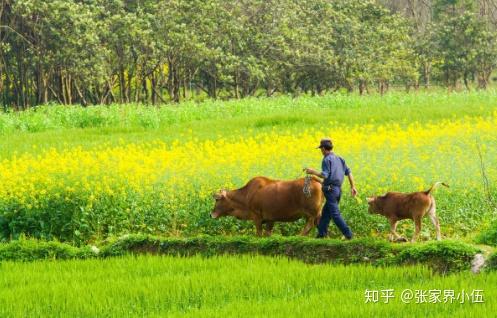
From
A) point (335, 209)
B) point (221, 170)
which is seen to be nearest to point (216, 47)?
point (221, 170)

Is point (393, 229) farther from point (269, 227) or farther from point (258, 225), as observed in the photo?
point (258, 225)

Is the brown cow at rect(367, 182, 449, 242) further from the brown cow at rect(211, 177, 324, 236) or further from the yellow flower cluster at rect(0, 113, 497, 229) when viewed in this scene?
the yellow flower cluster at rect(0, 113, 497, 229)

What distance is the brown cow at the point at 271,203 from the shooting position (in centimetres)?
1314

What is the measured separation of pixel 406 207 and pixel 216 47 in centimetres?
4543

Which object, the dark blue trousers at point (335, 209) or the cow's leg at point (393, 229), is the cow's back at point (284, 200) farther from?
the cow's leg at point (393, 229)

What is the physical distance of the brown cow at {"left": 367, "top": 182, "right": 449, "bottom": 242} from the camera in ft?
40.7

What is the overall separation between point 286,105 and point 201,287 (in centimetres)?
2698

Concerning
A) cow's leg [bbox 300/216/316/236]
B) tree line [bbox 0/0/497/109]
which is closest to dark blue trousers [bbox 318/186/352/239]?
cow's leg [bbox 300/216/316/236]

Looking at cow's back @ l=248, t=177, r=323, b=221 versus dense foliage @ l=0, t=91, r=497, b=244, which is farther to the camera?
dense foliage @ l=0, t=91, r=497, b=244

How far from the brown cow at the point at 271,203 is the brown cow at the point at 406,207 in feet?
2.96

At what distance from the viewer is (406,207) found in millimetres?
12500

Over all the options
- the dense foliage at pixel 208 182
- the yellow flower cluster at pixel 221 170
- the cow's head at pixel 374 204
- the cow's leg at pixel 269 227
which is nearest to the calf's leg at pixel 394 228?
the cow's head at pixel 374 204

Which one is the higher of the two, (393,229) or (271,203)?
(271,203)

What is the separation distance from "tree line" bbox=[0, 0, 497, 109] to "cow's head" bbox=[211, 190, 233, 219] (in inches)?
1277
